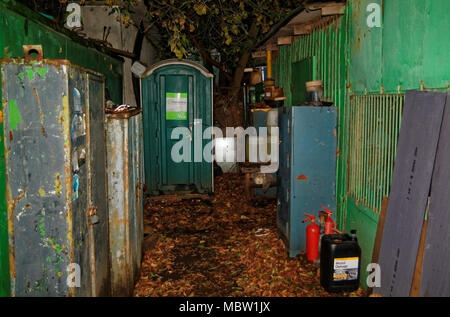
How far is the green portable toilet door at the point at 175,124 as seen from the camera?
8445 mm

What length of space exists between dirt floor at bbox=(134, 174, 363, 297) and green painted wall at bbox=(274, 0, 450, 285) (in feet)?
3.47

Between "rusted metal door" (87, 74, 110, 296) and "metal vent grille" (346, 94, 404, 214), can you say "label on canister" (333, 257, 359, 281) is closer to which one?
"metal vent grille" (346, 94, 404, 214)

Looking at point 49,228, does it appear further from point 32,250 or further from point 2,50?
point 2,50

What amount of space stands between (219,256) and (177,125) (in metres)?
3.81

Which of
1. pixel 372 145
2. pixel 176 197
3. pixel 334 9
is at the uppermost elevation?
pixel 334 9

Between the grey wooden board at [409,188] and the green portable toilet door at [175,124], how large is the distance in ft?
18.5

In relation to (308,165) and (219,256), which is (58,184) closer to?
(219,256)

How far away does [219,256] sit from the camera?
568 cm

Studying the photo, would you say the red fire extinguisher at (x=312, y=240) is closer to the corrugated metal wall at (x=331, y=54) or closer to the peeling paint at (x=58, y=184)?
the corrugated metal wall at (x=331, y=54)

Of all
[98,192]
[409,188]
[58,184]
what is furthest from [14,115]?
[409,188]

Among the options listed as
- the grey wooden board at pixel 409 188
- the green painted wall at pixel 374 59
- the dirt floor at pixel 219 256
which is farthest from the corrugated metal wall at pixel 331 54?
the grey wooden board at pixel 409 188

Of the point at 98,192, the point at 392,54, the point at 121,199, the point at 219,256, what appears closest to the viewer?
the point at 98,192
